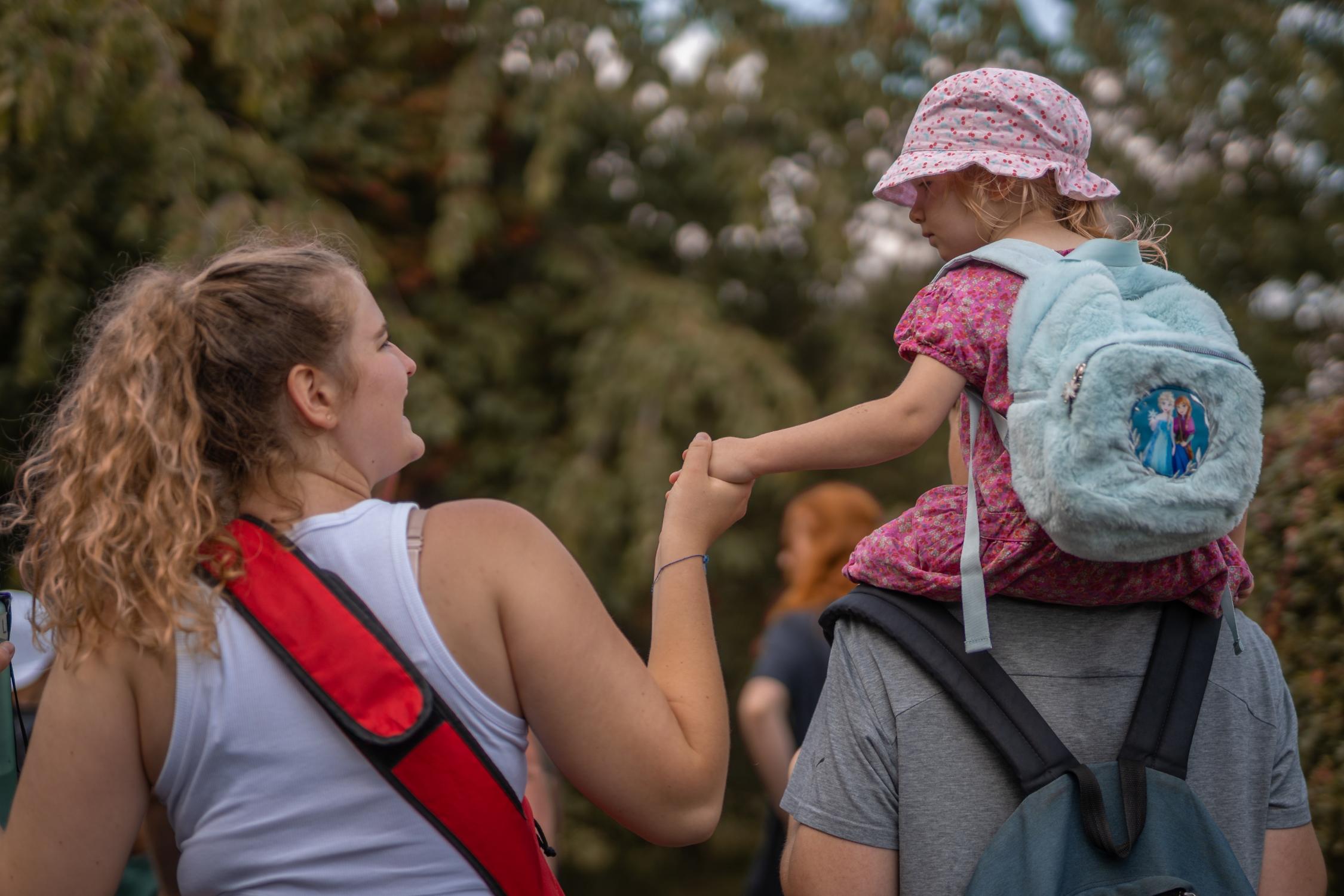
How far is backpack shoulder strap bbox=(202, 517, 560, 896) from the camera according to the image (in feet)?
3.95

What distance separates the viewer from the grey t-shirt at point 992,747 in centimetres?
139

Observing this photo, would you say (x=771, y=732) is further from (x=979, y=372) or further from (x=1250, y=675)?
(x=979, y=372)

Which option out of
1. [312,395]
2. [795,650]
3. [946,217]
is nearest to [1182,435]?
[946,217]

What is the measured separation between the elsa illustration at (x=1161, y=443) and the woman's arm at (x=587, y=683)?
1.94ft

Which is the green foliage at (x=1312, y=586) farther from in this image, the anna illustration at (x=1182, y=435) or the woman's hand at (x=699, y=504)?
the woman's hand at (x=699, y=504)

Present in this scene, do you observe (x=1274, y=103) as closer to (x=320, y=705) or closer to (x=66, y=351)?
(x=66, y=351)

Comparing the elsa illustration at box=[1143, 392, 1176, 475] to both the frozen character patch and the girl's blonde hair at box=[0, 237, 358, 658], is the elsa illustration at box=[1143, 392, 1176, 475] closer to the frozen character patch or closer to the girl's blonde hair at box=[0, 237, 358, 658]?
the frozen character patch

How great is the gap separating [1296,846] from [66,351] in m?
4.40

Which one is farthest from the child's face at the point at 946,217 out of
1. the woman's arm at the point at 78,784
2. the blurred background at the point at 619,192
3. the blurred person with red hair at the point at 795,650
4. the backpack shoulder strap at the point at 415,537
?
the blurred background at the point at 619,192

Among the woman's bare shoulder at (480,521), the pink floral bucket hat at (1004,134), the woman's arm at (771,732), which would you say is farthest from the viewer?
the woman's arm at (771,732)

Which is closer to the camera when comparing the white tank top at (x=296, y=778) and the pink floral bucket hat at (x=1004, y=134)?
the white tank top at (x=296, y=778)

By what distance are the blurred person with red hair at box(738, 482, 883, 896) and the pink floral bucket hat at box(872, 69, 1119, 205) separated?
1.92 m

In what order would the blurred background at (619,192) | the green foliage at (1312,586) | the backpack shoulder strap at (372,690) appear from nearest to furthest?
the backpack shoulder strap at (372,690)
the green foliage at (1312,586)
the blurred background at (619,192)

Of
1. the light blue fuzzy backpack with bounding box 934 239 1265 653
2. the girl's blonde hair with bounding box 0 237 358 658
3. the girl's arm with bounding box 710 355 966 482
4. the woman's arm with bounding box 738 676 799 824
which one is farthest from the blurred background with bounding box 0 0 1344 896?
the light blue fuzzy backpack with bounding box 934 239 1265 653
